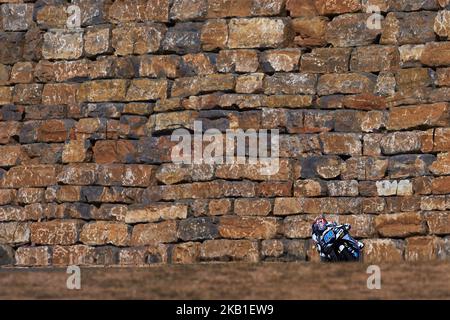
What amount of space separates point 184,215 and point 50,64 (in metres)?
3.04

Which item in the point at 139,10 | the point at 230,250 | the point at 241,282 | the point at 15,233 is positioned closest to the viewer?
the point at 241,282

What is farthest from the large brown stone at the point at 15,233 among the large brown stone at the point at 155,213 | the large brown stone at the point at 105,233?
the large brown stone at the point at 155,213

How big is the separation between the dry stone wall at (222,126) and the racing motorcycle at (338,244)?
678 millimetres

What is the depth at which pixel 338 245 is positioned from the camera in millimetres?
18312

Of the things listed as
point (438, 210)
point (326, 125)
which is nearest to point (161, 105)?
point (326, 125)

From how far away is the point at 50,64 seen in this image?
21078 millimetres

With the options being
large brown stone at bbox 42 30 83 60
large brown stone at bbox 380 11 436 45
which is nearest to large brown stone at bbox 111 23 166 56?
large brown stone at bbox 42 30 83 60

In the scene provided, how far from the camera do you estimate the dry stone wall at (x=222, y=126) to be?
19281mm

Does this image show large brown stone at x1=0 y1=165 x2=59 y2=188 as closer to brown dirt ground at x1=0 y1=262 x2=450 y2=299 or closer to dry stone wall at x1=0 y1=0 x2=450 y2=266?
dry stone wall at x1=0 y1=0 x2=450 y2=266

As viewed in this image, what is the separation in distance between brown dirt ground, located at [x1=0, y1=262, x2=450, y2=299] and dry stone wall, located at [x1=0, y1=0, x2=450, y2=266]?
5.82 feet

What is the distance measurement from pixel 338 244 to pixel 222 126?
8.47 ft

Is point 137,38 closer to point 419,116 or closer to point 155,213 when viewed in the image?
point 155,213

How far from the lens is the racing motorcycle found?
59.8 feet

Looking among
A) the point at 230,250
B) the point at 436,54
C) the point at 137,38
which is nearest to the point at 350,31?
the point at 436,54
